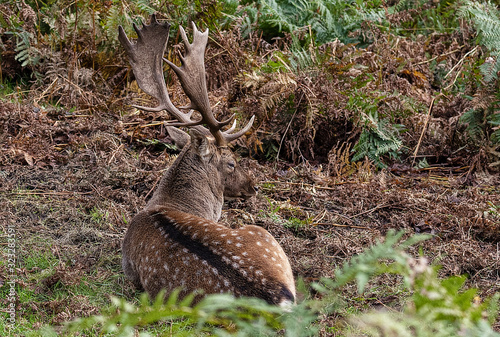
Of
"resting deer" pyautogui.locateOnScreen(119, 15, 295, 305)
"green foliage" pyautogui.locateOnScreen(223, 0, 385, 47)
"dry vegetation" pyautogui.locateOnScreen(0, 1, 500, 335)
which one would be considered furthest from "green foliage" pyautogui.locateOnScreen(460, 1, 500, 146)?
"resting deer" pyautogui.locateOnScreen(119, 15, 295, 305)

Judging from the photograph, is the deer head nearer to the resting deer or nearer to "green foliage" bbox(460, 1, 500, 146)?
the resting deer

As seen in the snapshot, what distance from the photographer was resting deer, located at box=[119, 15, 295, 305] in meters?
3.63

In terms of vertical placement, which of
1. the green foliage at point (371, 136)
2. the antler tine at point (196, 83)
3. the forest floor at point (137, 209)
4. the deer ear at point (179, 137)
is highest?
the antler tine at point (196, 83)

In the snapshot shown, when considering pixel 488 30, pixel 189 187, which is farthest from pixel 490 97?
pixel 189 187

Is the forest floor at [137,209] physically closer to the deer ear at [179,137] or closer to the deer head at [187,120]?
the deer head at [187,120]

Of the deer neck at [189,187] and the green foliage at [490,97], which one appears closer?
the deer neck at [189,187]

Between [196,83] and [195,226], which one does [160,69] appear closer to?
[196,83]

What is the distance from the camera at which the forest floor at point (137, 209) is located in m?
4.40

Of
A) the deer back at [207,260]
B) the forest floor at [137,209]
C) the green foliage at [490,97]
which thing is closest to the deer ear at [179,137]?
the forest floor at [137,209]

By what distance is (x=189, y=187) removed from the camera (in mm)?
5316

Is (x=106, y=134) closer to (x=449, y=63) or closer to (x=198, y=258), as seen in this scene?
(x=198, y=258)

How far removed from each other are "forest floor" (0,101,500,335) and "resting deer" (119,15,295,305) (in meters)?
0.41

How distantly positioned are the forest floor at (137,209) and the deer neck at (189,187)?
518mm

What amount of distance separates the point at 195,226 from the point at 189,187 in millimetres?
1168
